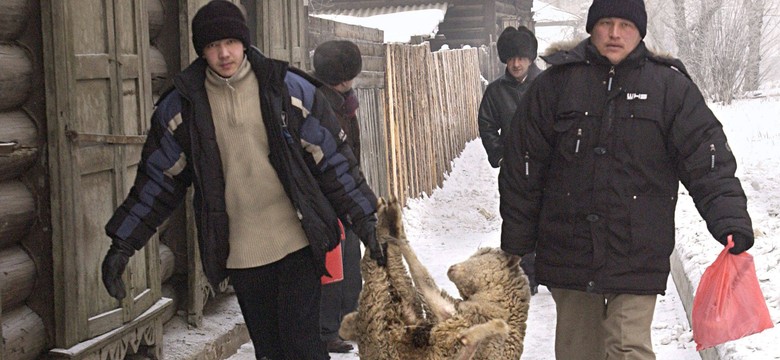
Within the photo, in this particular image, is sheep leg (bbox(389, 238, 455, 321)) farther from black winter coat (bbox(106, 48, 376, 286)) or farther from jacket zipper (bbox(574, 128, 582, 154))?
jacket zipper (bbox(574, 128, 582, 154))

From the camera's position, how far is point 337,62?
6531 mm

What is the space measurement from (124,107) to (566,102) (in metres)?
2.35

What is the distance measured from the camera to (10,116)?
4422mm

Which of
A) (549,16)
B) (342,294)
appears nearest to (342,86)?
(342,294)

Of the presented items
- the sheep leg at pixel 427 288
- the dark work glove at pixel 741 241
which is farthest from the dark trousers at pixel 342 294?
the dark work glove at pixel 741 241

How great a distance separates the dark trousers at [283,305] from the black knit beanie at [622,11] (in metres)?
1.71

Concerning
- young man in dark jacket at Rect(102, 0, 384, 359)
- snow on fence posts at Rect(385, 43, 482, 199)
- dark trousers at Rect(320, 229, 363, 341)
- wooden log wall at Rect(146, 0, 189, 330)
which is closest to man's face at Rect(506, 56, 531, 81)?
dark trousers at Rect(320, 229, 363, 341)

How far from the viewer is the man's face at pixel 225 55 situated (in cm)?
413

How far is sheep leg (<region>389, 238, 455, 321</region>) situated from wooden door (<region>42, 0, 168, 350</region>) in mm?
1594

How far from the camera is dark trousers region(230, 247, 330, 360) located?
14.2ft

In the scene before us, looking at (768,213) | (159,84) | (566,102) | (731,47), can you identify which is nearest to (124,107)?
(159,84)

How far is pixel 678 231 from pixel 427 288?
19.8 ft

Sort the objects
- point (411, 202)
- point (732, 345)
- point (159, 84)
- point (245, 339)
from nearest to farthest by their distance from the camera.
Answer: point (732, 345)
point (159, 84)
point (245, 339)
point (411, 202)

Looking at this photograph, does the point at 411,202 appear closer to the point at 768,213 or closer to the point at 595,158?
the point at 768,213
